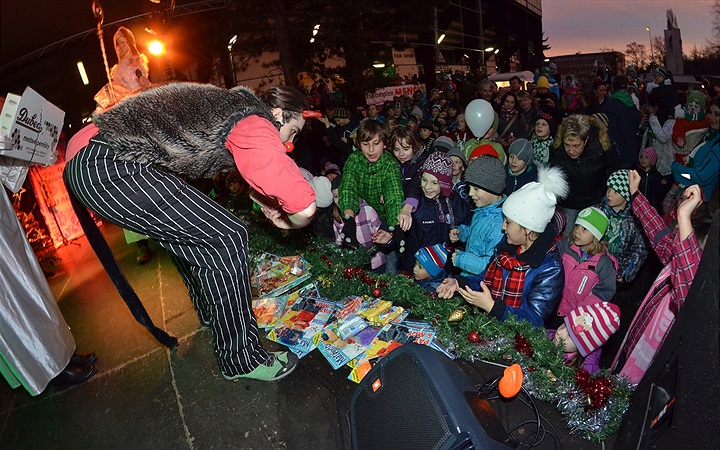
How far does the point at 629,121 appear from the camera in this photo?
5.84m

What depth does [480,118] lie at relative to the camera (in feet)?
17.4

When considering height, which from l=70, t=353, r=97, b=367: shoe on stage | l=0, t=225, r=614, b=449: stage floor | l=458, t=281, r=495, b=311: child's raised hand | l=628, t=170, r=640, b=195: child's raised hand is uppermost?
l=628, t=170, r=640, b=195: child's raised hand

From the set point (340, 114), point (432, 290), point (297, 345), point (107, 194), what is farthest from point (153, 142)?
point (340, 114)

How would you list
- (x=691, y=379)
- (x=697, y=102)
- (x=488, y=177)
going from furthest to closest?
(x=697, y=102), (x=488, y=177), (x=691, y=379)

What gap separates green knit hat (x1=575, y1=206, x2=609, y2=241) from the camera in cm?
268

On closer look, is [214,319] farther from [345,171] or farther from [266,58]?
[266,58]

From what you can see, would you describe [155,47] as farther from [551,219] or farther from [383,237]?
[551,219]

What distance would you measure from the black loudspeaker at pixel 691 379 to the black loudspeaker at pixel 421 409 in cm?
47

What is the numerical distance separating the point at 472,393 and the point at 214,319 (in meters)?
1.37

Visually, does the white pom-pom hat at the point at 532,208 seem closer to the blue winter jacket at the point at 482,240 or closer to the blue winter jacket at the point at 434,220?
the blue winter jacket at the point at 482,240

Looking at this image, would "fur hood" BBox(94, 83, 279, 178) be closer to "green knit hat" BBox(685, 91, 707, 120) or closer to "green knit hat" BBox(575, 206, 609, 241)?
"green knit hat" BBox(575, 206, 609, 241)

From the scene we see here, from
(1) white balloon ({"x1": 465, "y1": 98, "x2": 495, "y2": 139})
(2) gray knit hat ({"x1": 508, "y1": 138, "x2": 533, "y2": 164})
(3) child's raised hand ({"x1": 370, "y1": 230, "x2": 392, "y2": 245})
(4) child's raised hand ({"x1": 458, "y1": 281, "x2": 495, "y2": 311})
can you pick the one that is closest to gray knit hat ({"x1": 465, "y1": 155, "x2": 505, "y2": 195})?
(3) child's raised hand ({"x1": 370, "y1": 230, "x2": 392, "y2": 245})

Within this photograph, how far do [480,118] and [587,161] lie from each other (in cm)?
159

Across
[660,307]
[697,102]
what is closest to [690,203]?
[660,307]
